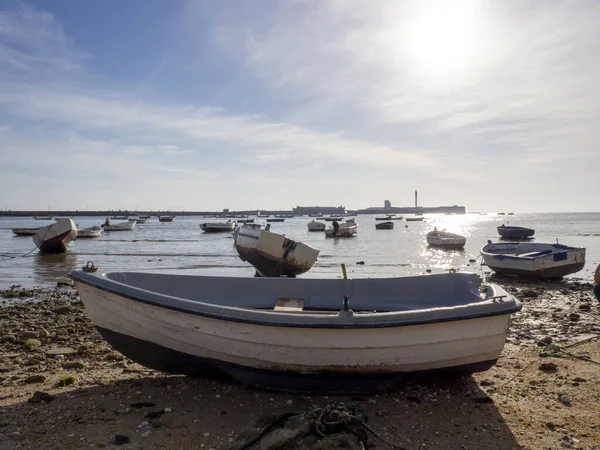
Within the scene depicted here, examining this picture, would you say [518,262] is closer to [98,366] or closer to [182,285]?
[182,285]

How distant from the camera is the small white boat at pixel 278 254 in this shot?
15.7 metres

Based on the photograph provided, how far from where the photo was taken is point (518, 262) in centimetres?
1736

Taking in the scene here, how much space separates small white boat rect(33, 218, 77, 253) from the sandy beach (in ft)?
78.8

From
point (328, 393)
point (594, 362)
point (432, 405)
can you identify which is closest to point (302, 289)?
point (328, 393)

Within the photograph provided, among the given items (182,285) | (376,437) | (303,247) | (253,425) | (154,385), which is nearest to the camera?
(376,437)

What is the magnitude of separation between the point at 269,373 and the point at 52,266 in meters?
21.8


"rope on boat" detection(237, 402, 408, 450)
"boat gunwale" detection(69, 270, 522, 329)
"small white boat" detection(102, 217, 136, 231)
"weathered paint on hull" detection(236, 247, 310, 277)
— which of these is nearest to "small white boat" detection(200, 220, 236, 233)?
"small white boat" detection(102, 217, 136, 231)

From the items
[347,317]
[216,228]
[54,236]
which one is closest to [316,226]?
[216,228]

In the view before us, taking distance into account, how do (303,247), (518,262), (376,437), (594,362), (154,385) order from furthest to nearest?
1. (518,262)
2. (303,247)
3. (594,362)
4. (154,385)
5. (376,437)

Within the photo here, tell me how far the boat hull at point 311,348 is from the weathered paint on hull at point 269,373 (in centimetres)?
1

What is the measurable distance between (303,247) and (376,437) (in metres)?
11.1

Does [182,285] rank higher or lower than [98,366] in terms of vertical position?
higher

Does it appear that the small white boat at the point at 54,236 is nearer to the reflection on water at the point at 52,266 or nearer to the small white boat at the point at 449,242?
the reflection on water at the point at 52,266

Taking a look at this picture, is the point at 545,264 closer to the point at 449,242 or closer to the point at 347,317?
the point at 347,317
